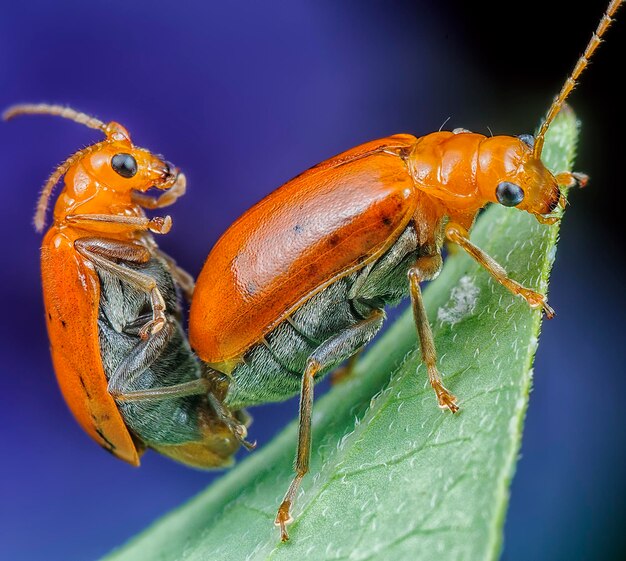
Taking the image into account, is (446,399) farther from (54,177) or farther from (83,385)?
(54,177)

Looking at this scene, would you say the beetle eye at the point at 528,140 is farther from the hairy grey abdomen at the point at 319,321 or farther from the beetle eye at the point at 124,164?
the beetle eye at the point at 124,164

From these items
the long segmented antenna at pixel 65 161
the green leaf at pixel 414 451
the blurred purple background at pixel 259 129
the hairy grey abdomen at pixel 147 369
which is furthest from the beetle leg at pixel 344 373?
the long segmented antenna at pixel 65 161

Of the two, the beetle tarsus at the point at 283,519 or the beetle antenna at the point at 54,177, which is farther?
the beetle antenna at the point at 54,177

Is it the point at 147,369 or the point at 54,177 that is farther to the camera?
the point at 54,177

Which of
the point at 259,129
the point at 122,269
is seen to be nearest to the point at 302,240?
the point at 122,269

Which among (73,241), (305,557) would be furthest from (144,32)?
(305,557)

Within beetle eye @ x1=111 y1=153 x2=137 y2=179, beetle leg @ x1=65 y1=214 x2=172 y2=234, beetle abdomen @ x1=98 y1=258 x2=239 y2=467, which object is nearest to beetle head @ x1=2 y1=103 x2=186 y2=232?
beetle eye @ x1=111 y1=153 x2=137 y2=179

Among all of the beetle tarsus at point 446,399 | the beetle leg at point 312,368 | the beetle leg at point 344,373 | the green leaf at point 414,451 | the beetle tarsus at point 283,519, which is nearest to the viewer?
the green leaf at point 414,451

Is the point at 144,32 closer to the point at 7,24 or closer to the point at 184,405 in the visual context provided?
the point at 7,24
